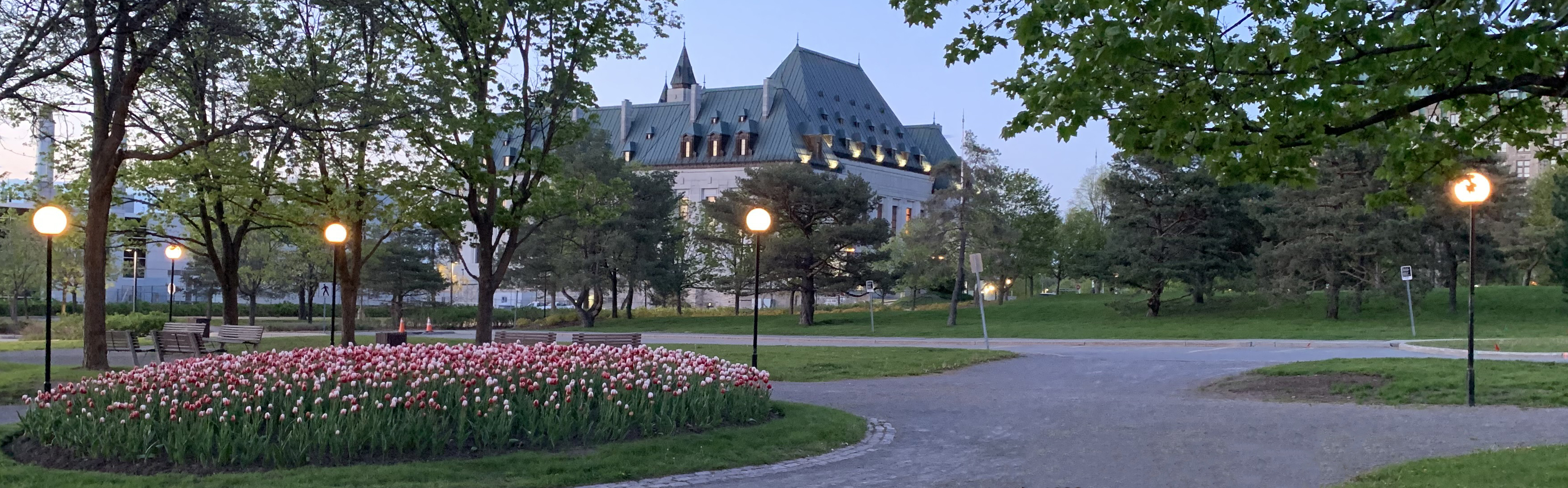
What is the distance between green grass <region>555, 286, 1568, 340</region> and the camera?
133 feet

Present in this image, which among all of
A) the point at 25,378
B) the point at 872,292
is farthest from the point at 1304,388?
the point at 872,292

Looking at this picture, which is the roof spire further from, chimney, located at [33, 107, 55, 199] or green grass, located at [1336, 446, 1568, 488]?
green grass, located at [1336, 446, 1568, 488]

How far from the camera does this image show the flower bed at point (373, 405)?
993cm

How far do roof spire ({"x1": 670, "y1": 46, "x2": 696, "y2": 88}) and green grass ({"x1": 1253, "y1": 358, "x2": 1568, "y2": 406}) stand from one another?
93.7 m

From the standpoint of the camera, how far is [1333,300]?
1841 inches

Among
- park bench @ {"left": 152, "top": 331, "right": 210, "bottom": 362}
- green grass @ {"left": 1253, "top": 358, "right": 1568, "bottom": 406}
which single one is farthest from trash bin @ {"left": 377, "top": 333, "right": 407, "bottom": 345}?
green grass @ {"left": 1253, "top": 358, "right": 1568, "bottom": 406}

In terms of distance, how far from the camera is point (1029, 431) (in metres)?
13.2

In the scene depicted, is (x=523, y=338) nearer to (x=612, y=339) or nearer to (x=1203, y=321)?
(x=612, y=339)

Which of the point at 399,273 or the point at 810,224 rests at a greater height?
the point at 810,224

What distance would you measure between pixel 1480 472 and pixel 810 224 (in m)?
48.0

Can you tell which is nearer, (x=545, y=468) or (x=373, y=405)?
(x=545, y=468)

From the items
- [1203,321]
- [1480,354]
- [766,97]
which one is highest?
[766,97]

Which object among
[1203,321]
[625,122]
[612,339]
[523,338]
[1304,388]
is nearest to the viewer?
[1304,388]

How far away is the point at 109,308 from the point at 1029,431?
61.9 metres
